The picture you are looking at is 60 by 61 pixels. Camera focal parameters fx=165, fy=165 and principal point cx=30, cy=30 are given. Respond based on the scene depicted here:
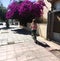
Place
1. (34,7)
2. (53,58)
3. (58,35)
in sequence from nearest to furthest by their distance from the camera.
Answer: (53,58)
(58,35)
(34,7)

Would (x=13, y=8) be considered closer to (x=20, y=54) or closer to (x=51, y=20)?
(x=51, y=20)

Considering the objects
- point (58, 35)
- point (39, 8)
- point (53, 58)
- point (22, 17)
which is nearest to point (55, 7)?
point (58, 35)

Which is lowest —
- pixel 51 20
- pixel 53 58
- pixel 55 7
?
pixel 53 58

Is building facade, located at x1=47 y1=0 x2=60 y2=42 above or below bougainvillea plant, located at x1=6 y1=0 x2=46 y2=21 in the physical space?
below

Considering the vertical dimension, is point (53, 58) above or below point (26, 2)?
below

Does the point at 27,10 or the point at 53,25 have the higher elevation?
the point at 27,10

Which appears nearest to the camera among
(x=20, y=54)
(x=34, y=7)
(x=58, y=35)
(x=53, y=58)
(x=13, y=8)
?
(x=53, y=58)

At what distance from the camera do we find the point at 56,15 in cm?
1119

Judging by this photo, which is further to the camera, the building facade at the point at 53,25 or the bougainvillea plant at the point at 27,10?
the bougainvillea plant at the point at 27,10

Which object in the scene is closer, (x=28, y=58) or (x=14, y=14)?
(x=28, y=58)

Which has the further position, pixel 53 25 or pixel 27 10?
pixel 27 10

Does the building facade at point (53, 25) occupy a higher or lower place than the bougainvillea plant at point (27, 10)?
lower

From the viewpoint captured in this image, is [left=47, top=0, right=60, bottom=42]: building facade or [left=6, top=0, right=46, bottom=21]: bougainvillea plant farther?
[left=6, top=0, right=46, bottom=21]: bougainvillea plant

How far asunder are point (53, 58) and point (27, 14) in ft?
32.6
